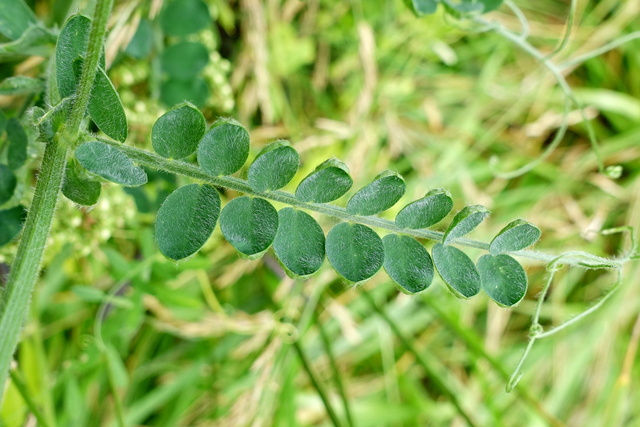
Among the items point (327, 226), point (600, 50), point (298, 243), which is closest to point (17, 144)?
point (298, 243)

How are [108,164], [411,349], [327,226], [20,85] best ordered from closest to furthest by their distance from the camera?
[108,164], [20,85], [411,349], [327,226]

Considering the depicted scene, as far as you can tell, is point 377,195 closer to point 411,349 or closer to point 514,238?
point 514,238

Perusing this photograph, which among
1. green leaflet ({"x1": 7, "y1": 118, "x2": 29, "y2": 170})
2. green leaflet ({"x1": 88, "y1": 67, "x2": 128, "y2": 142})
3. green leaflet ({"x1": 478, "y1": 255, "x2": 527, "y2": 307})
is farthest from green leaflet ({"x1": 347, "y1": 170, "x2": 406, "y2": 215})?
green leaflet ({"x1": 7, "y1": 118, "x2": 29, "y2": 170})

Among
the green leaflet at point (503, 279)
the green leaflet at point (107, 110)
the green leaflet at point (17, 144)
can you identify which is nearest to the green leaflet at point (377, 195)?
the green leaflet at point (503, 279)

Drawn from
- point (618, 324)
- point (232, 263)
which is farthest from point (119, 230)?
point (618, 324)

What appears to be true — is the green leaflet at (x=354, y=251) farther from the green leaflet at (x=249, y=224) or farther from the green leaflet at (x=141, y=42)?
the green leaflet at (x=141, y=42)

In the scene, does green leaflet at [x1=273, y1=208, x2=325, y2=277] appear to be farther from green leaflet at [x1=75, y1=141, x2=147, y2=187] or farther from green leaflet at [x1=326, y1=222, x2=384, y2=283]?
green leaflet at [x1=75, y1=141, x2=147, y2=187]

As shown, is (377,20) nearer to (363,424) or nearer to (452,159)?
(452,159)
